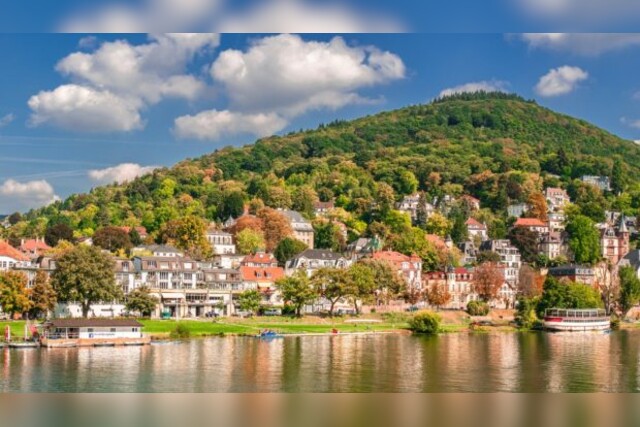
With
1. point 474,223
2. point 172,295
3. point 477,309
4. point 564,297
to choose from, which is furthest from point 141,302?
point 474,223

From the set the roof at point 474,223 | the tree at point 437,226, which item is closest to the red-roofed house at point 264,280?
the tree at point 437,226

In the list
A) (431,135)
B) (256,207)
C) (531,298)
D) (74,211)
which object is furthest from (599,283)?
(431,135)

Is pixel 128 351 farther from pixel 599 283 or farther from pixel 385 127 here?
pixel 385 127

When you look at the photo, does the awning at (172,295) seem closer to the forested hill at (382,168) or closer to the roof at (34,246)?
the roof at (34,246)

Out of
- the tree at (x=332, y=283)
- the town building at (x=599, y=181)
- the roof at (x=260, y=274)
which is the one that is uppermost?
the town building at (x=599, y=181)

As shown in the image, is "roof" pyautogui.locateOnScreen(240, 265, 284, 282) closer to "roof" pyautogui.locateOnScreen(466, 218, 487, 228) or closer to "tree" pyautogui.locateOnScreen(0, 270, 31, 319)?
"tree" pyautogui.locateOnScreen(0, 270, 31, 319)

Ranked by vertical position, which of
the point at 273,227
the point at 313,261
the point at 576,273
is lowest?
the point at 576,273

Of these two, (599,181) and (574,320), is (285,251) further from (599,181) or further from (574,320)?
(599,181)
